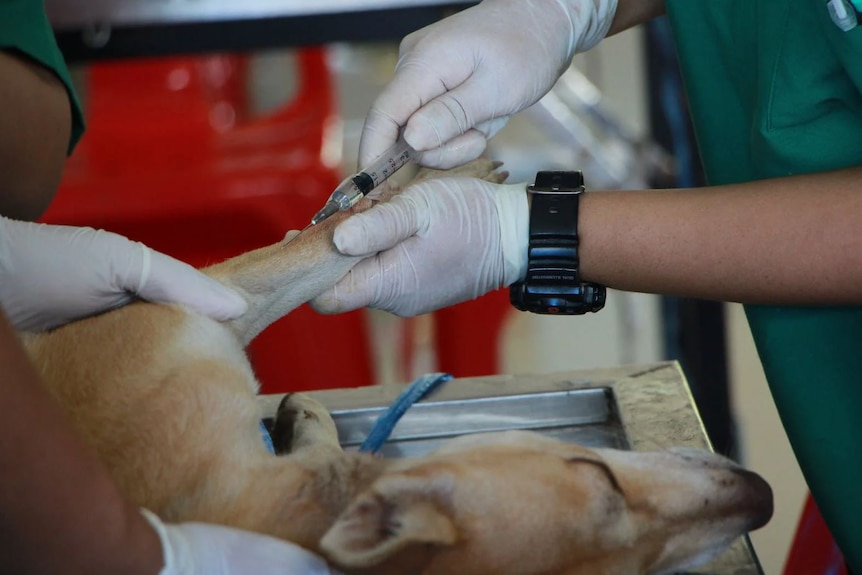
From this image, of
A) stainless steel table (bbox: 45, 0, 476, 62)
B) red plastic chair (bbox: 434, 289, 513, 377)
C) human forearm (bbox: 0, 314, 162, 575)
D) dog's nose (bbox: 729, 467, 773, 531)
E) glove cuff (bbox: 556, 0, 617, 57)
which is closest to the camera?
human forearm (bbox: 0, 314, 162, 575)

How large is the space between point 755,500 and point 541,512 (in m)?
0.20

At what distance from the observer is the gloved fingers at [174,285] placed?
945 millimetres

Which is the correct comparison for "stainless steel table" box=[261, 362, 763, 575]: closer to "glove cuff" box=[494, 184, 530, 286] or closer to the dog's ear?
"glove cuff" box=[494, 184, 530, 286]

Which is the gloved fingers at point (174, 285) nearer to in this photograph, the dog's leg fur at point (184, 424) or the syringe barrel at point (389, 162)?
the dog's leg fur at point (184, 424)

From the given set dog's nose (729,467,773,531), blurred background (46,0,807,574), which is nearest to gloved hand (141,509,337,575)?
dog's nose (729,467,773,531)

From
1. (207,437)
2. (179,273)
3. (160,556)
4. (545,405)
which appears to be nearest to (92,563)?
(160,556)

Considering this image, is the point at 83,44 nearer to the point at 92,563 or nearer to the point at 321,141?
the point at 321,141

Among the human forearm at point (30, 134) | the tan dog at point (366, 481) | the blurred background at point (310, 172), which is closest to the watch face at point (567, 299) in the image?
the tan dog at point (366, 481)

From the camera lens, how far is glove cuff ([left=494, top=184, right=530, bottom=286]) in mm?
1115

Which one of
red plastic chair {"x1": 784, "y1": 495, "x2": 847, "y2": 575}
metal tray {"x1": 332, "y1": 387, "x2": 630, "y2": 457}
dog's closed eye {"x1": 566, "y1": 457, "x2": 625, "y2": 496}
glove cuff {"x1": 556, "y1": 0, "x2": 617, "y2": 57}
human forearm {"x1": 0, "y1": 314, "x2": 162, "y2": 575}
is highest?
glove cuff {"x1": 556, "y1": 0, "x2": 617, "y2": 57}

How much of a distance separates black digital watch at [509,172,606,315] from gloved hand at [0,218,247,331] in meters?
0.36

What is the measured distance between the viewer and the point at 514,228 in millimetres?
1114

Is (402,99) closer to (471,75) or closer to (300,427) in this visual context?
(471,75)

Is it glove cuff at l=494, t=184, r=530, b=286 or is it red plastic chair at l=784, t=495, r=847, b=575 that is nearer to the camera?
glove cuff at l=494, t=184, r=530, b=286
